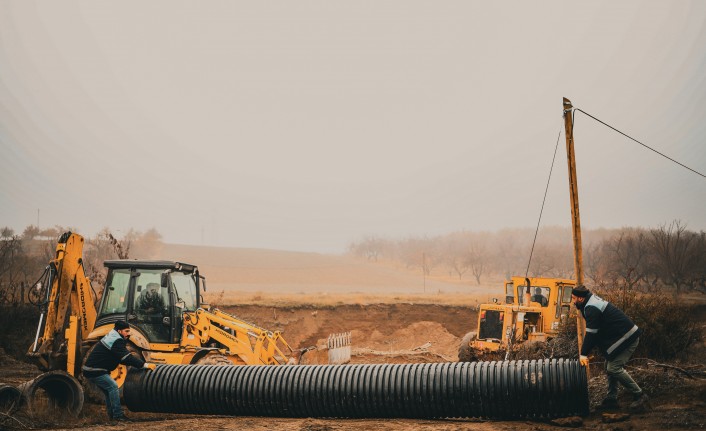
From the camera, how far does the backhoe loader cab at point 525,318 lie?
57.7 feet

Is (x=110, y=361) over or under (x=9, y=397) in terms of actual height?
over

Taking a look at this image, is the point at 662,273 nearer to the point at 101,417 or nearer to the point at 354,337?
the point at 354,337

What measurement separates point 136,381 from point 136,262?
2.70m

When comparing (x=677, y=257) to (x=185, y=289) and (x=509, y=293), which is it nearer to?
(x=509, y=293)

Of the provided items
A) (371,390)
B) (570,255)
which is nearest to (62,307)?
(371,390)

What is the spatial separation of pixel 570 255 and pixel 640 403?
2721 inches

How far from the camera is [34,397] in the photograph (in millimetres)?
11922

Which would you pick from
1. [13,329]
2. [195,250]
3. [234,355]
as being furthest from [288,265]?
[234,355]

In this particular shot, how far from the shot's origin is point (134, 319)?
13.3 meters

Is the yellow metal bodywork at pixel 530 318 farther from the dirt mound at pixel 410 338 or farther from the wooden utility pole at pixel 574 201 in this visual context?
the dirt mound at pixel 410 338

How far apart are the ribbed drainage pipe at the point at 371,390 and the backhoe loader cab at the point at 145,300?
59.5 inches

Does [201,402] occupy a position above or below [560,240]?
below

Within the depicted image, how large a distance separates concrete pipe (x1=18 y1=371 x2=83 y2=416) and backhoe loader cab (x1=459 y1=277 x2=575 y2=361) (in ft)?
33.9

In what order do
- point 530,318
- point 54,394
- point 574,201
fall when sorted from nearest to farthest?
1. point 574,201
2. point 54,394
3. point 530,318
